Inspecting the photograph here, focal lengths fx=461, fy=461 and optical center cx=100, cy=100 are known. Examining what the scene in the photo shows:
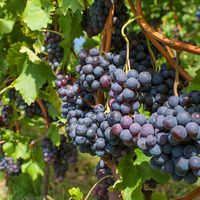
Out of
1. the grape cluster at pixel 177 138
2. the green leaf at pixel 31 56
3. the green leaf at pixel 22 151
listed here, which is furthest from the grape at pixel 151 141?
the green leaf at pixel 22 151

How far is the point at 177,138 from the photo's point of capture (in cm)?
139

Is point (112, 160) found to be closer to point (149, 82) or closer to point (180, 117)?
point (149, 82)

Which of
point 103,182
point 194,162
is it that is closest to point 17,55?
point 103,182

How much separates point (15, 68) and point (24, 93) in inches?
18.5

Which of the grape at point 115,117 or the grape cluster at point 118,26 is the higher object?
the grape cluster at point 118,26

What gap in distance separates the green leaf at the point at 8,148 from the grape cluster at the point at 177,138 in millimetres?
2110

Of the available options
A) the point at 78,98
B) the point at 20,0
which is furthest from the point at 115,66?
the point at 20,0

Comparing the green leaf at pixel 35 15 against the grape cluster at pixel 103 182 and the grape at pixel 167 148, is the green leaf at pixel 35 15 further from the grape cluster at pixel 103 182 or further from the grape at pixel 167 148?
the grape at pixel 167 148

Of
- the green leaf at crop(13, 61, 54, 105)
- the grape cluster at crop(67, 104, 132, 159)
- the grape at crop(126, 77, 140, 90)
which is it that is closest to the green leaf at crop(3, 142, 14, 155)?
the green leaf at crop(13, 61, 54, 105)

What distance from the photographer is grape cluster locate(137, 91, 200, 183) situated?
140 centimetres

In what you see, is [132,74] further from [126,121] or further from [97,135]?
[97,135]

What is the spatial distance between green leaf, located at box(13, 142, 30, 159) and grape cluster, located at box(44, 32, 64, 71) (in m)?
0.89

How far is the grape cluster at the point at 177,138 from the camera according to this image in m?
1.40

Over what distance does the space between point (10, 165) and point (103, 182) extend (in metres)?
1.64
